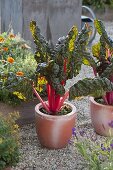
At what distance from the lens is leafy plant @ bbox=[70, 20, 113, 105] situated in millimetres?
3541

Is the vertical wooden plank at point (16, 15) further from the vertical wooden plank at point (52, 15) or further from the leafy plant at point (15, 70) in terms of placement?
the leafy plant at point (15, 70)

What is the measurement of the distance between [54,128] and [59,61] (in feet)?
2.06

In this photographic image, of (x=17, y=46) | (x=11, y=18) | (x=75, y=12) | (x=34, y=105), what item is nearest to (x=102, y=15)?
(x=75, y=12)

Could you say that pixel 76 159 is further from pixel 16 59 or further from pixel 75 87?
pixel 16 59

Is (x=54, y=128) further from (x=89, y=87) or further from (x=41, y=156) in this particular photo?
(x=89, y=87)

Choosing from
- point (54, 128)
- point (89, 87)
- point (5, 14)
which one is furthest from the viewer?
point (5, 14)

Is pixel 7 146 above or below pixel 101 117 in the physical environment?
above

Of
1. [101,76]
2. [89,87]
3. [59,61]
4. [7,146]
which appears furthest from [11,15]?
[7,146]

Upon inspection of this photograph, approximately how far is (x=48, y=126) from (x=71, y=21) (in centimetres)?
335

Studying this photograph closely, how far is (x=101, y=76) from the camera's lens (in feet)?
12.8

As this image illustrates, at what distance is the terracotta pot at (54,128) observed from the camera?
371cm

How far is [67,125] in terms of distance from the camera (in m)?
3.74

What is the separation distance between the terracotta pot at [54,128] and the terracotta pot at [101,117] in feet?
1.08

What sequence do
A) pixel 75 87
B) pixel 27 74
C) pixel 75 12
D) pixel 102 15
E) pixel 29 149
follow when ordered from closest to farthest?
pixel 75 87 → pixel 29 149 → pixel 27 74 → pixel 75 12 → pixel 102 15
